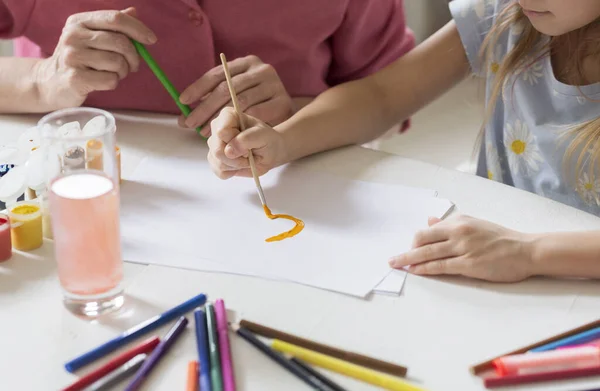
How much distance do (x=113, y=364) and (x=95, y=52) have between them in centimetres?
50

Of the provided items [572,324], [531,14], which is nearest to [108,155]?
[572,324]

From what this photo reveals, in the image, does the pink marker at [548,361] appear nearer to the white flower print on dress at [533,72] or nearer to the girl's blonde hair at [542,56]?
the girl's blonde hair at [542,56]

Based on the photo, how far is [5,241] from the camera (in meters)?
0.81

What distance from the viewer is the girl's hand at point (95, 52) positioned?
1016 mm

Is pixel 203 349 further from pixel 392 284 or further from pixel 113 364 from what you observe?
pixel 392 284

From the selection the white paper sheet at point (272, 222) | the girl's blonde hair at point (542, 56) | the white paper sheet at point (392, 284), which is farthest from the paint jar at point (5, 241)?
the girl's blonde hair at point (542, 56)

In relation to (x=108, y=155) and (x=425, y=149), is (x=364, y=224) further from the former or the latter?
(x=425, y=149)

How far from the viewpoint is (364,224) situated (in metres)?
0.89

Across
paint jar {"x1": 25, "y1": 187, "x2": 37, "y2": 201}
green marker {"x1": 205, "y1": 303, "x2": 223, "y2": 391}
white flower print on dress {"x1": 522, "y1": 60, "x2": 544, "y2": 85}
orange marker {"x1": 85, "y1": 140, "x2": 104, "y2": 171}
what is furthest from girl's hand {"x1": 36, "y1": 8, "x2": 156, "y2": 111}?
white flower print on dress {"x1": 522, "y1": 60, "x2": 544, "y2": 85}

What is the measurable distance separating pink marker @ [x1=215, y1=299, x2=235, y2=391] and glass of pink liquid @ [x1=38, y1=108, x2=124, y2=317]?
10 cm

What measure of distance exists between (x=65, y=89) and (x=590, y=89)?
0.70m

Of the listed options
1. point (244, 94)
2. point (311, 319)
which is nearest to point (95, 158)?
point (311, 319)

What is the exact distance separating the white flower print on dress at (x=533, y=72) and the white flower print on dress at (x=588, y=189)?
0.15 meters

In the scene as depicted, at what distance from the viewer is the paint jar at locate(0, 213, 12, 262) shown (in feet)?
2.64
